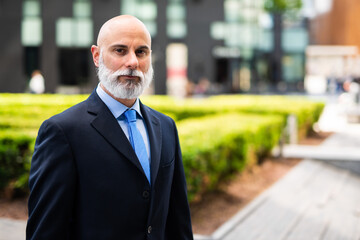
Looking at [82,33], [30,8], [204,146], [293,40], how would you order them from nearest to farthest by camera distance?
[204,146], [30,8], [82,33], [293,40]

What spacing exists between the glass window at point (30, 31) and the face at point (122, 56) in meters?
36.8

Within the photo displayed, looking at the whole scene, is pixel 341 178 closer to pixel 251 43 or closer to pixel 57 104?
pixel 57 104

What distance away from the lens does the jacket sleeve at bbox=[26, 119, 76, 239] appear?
2.11 metres

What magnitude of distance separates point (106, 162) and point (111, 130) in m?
0.16

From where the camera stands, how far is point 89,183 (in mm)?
2184

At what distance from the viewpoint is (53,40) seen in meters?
36.8

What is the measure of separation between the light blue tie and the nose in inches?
9.8

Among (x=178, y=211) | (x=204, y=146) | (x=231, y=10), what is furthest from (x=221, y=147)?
(x=231, y=10)

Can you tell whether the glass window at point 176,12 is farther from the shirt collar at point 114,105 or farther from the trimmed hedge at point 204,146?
the shirt collar at point 114,105

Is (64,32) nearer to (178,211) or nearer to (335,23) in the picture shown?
(178,211)

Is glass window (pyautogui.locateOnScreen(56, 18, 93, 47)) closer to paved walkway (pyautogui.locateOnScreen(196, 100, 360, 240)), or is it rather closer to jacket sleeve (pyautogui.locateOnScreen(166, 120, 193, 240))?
paved walkway (pyautogui.locateOnScreen(196, 100, 360, 240))

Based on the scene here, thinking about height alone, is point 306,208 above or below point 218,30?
below

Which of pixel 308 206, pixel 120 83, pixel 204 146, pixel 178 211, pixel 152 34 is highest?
pixel 152 34

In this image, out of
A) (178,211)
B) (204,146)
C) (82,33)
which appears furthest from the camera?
(82,33)
